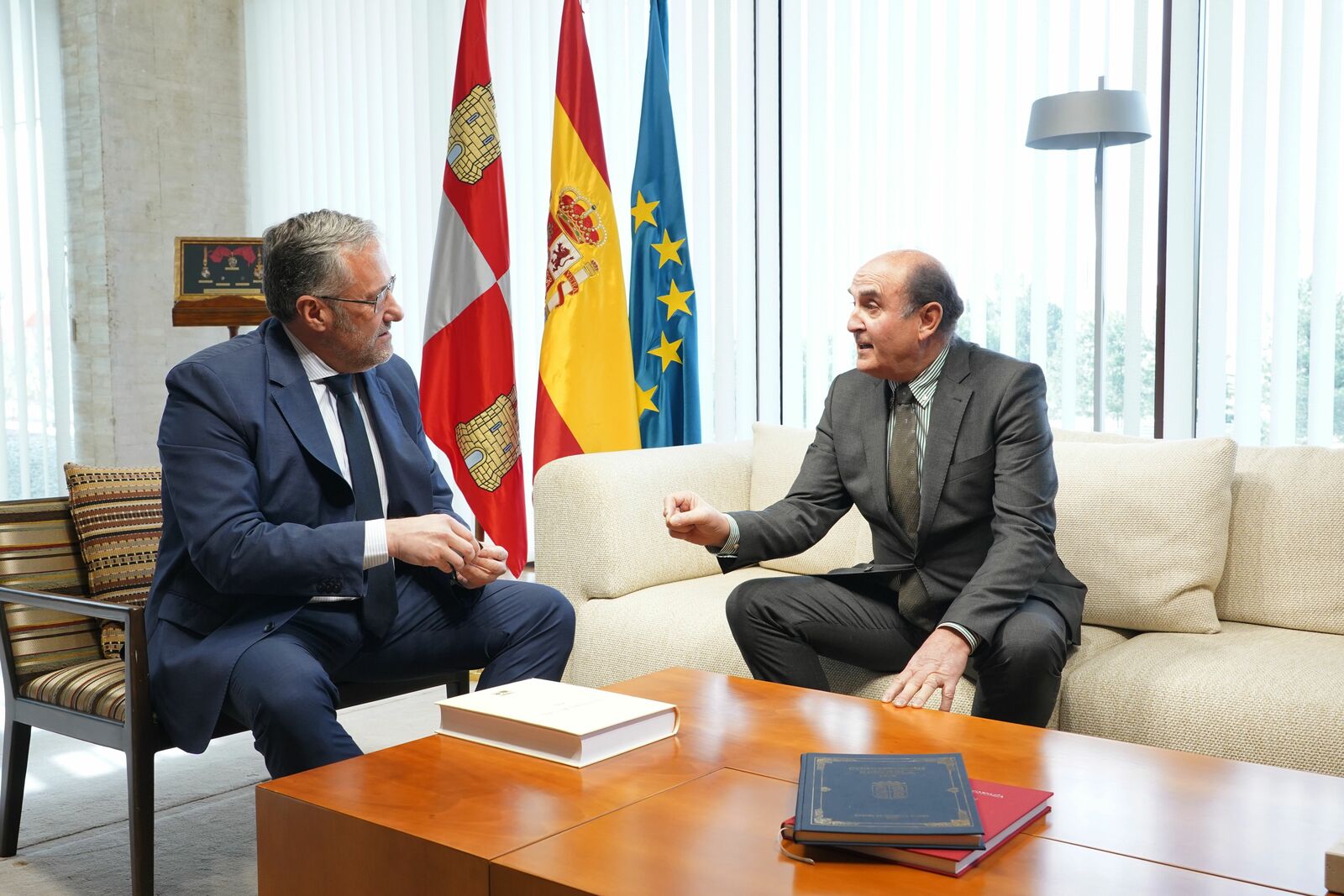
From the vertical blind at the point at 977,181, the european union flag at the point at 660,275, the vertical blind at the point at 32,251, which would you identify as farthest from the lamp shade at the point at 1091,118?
the vertical blind at the point at 32,251

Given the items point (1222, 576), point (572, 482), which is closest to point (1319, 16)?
point (1222, 576)

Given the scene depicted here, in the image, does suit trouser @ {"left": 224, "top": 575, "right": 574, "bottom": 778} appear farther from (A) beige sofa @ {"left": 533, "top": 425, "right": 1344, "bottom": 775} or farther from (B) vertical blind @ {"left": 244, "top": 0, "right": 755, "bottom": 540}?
(B) vertical blind @ {"left": 244, "top": 0, "right": 755, "bottom": 540}

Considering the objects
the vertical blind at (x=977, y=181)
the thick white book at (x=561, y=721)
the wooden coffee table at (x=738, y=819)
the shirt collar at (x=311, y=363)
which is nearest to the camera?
the wooden coffee table at (x=738, y=819)

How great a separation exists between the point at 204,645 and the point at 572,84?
239cm

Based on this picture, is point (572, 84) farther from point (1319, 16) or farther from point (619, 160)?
point (1319, 16)

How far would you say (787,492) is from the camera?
283 centimetres

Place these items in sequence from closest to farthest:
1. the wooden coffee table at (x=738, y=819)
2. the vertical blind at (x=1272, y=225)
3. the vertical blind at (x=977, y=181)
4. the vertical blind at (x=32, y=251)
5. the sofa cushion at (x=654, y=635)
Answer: the wooden coffee table at (x=738, y=819)
the sofa cushion at (x=654, y=635)
the vertical blind at (x=1272, y=225)
the vertical blind at (x=977, y=181)
the vertical blind at (x=32, y=251)

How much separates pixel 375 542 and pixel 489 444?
1673 mm

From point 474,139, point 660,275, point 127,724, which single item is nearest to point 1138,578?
point 660,275

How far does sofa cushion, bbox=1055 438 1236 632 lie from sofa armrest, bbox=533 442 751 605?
3.12ft

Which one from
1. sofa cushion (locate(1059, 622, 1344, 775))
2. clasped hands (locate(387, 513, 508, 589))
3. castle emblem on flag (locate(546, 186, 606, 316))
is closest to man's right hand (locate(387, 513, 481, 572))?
clasped hands (locate(387, 513, 508, 589))

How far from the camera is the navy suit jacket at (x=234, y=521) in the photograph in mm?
1877

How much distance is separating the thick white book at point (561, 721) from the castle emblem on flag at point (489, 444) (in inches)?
78.6

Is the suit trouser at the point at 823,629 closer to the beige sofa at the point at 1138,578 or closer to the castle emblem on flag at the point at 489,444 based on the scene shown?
the beige sofa at the point at 1138,578
